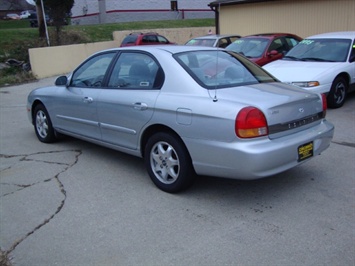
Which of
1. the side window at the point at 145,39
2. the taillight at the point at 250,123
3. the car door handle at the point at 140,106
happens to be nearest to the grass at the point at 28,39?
the side window at the point at 145,39

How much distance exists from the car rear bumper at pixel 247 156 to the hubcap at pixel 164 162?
297mm

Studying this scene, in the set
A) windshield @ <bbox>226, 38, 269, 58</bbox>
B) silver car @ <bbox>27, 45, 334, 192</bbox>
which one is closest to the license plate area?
silver car @ <bbox>27, 45, 334, 192</bbox>

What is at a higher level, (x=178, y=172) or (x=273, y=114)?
(x=273, y=114)

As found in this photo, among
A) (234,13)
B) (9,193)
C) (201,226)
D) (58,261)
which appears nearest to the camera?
(58,261)

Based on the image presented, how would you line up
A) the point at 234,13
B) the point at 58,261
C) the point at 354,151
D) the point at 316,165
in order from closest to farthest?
the point at 58,261, the point at 316,165, the point at 354,151, the point at 234,13

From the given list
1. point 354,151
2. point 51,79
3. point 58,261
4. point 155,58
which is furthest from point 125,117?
point 51,79

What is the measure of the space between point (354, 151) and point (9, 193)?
462cm

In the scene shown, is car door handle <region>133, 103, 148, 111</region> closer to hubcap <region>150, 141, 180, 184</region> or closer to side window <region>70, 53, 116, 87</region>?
hubcap <region>150, 141, 180, 184</region>

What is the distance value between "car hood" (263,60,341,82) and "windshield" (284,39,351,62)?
36 cm

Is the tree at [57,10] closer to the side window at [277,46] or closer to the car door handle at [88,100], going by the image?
the side window at [277,46]

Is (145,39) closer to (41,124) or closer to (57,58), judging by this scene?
(57,58)

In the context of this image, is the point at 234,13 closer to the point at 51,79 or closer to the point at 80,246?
the point at 51,79

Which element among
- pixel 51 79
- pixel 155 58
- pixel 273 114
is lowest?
pixel 51 79

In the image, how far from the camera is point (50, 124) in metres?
6.32
